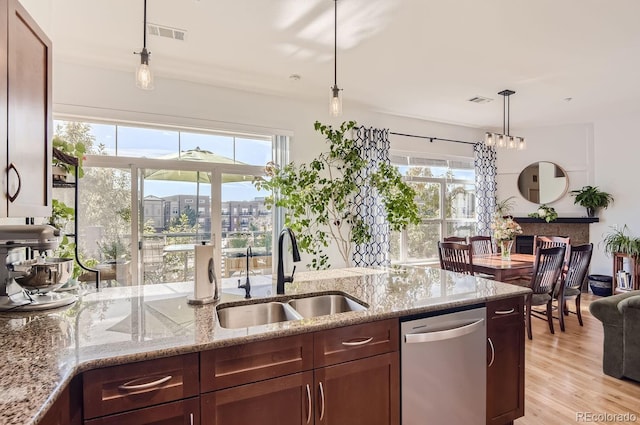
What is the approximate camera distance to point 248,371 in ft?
4.46

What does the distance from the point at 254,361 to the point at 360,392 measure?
0.54m

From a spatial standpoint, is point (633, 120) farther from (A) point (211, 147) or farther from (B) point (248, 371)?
(B) point (248, 371)

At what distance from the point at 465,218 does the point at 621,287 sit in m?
2.39

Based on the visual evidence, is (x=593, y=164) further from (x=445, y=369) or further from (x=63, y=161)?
(x=63, y=161)

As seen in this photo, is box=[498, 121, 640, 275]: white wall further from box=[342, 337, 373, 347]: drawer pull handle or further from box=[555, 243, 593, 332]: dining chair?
box=[342, 337, 373, 347]: drawer pull handle

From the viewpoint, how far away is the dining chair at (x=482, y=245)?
4965mm

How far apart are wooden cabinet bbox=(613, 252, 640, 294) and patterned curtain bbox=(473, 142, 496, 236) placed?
180cm

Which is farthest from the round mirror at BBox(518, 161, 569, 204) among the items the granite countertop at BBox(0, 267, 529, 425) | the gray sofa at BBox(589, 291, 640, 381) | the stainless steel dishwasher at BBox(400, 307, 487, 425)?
the stainless steel dishwasher at BBox(400, 307, 487, 425)

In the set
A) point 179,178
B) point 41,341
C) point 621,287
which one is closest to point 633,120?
point 621,287

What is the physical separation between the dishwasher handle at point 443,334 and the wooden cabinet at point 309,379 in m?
0.08

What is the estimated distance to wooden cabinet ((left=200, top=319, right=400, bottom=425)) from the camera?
4.33 feet

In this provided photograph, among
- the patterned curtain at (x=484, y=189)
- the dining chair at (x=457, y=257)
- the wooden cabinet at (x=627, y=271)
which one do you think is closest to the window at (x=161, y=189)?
the dining chair at (x=457, y=257)
